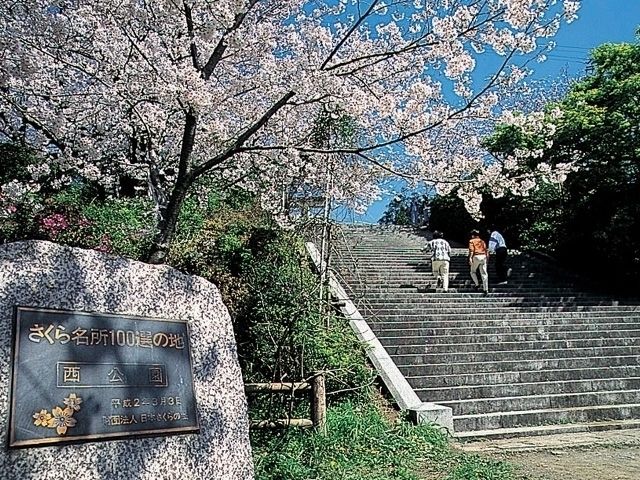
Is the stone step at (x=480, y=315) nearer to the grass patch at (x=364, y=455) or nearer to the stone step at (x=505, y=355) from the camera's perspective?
the stone step at (x=505, y=355)

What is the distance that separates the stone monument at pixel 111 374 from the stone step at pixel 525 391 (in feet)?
13.2

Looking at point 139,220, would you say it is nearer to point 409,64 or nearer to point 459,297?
point 409,64

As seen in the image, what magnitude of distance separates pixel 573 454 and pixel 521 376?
7.41 ft

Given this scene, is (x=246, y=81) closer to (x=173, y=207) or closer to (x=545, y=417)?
(x=173, y=207)

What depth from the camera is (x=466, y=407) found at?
7.00 metres

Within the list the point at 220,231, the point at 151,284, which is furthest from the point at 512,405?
the point at 151,284

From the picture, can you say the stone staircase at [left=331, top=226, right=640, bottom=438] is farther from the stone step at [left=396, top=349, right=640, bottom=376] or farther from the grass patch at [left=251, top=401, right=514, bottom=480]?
the grass patch at [left=251, top=401, right=514, bottom=480]

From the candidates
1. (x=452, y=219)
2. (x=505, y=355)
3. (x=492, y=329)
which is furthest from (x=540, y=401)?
(x=452, y=219)

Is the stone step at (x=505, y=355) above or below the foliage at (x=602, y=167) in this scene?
below

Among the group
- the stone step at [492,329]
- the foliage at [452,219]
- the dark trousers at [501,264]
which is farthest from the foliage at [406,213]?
the stone step at [492,329]

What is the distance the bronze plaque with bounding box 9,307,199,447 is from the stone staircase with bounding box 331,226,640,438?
3.98m

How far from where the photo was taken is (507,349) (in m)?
8.75

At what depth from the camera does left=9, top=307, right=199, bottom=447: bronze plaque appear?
291 cm

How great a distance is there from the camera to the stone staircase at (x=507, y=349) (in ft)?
23.4
